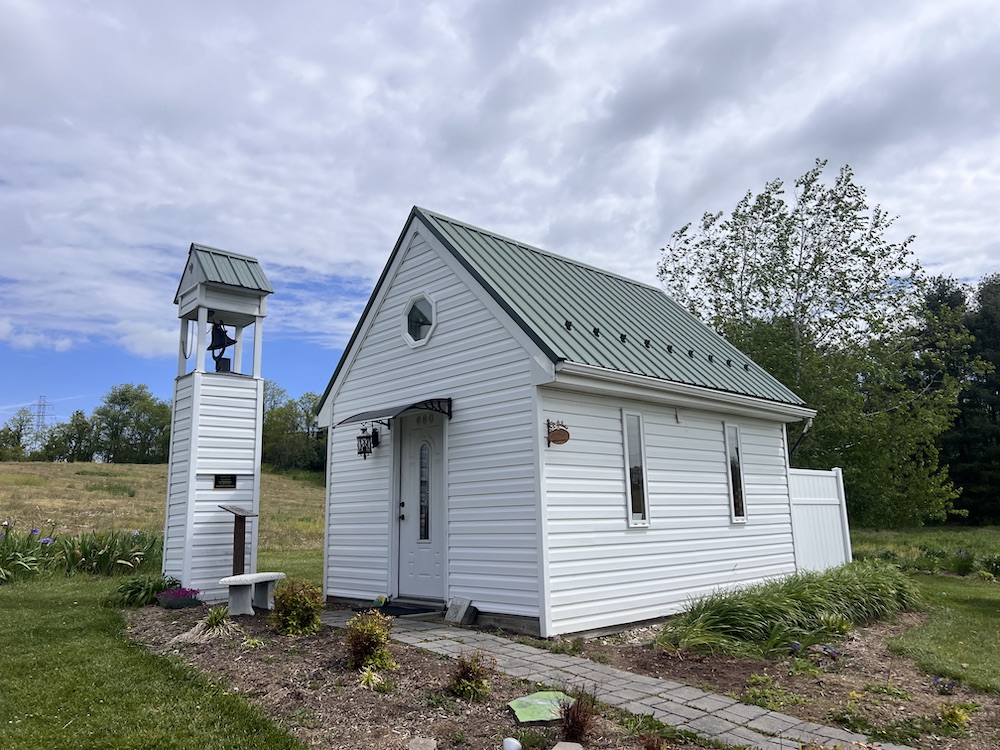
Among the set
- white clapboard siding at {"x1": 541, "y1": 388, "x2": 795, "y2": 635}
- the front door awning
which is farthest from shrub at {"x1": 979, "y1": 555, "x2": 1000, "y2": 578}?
the front door awning

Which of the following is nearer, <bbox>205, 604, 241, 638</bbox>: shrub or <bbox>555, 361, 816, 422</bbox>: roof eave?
<bbox>205, 604, 241, 638</bbox>: shrub

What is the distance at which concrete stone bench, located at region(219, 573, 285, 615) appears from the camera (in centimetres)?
820

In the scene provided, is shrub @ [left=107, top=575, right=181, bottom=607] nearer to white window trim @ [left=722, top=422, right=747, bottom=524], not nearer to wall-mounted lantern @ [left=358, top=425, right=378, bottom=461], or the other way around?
wall-mounted lantern @ [left=358, top=425, right=378, bottom=461]

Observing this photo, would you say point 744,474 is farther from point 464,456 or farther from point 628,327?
point 464,456

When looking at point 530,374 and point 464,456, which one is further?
point 464,456

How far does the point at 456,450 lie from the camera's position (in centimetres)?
913

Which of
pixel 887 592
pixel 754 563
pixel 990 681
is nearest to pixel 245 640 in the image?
pixel 990 681

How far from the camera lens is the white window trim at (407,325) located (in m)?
9.96

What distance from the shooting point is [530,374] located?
8.25m

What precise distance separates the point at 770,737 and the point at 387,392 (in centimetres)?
739

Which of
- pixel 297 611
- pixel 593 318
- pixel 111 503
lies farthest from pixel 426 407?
pixel 111 503

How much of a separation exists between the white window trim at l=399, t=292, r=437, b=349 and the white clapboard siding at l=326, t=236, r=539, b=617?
0.07 meters

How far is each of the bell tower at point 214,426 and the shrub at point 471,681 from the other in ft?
18.5

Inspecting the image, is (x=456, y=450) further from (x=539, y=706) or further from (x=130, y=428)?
(x=130, y=428)
